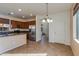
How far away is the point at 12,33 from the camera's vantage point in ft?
26.2

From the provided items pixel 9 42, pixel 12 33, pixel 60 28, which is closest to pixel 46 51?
pixel 9 42

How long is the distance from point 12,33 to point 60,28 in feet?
11.1

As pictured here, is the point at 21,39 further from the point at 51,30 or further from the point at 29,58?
the point at 29,58

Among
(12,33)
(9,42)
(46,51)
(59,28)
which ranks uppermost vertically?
(59,28)

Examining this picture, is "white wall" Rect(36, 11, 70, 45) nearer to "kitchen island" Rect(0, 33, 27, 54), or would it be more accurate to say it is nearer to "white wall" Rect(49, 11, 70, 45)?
"white wall" Rect(49, 11, 70, 45)

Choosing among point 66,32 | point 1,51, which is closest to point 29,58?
point 1,51

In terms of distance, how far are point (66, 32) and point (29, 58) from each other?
6.13 meters

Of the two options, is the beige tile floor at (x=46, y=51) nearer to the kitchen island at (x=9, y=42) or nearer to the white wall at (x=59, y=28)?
the kitchen island at (x=9, y=42)

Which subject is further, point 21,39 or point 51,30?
point 51,30

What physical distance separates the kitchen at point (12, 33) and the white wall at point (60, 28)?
1.62 m

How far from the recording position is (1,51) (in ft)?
16.0

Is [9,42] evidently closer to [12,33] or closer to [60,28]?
[12,33]

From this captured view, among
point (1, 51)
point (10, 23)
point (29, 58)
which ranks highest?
point (10, 23)

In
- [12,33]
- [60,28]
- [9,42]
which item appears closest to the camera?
[9,42]
